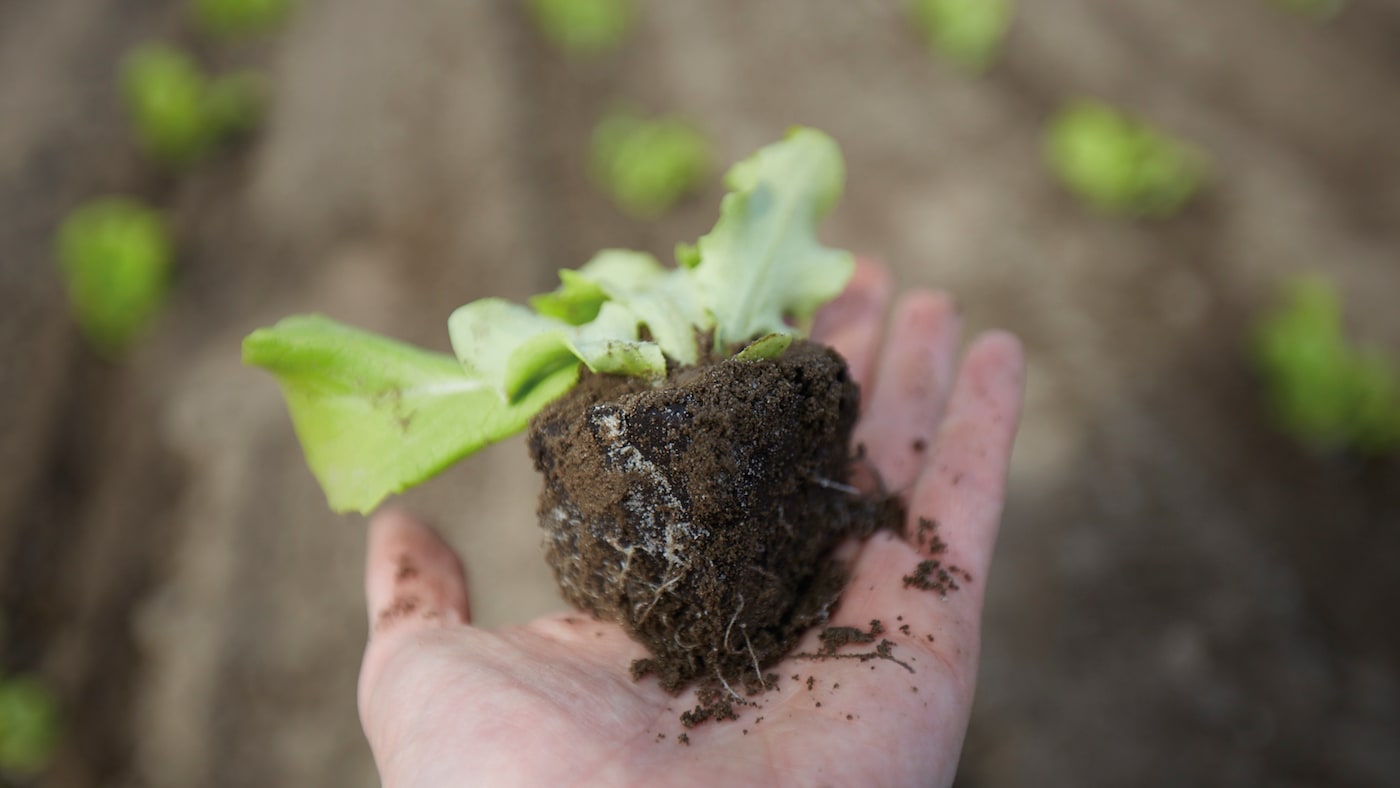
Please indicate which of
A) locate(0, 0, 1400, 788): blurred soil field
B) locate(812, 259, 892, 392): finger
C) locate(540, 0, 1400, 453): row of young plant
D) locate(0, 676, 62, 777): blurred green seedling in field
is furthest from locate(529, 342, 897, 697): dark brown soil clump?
locate(0, 676, 62, 777): blurred green seedling in field

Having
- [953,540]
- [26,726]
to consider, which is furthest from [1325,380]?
[26,726]

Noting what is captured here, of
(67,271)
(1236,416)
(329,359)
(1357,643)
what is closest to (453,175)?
(67,271)

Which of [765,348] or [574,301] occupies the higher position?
[574,301]

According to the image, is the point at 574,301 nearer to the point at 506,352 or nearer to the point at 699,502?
the point at 506,352

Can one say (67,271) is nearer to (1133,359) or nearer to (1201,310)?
(1133,359)

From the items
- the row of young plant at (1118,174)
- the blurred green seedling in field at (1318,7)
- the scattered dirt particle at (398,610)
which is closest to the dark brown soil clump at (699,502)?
the scattered dirt particle at (398,610)
